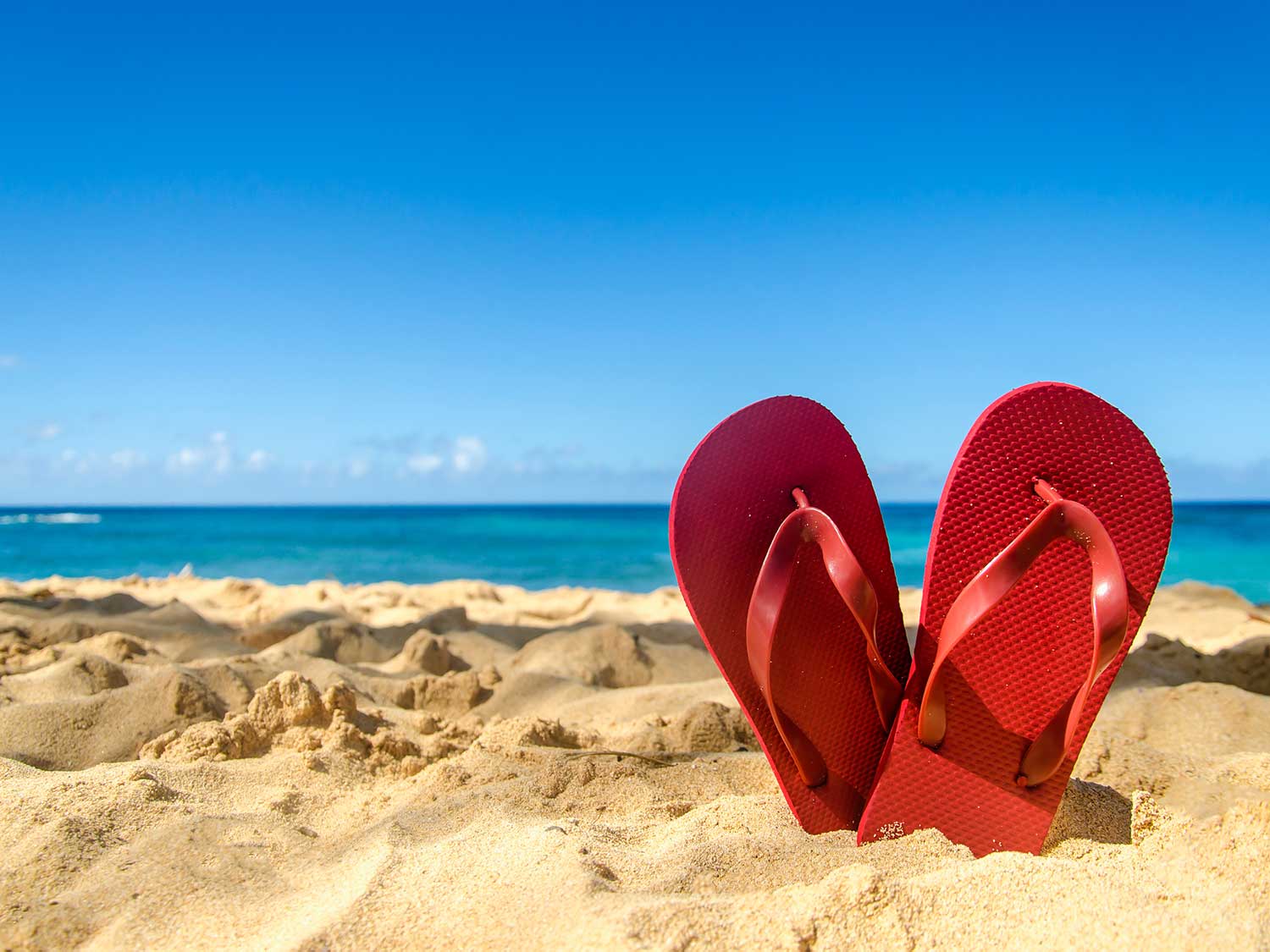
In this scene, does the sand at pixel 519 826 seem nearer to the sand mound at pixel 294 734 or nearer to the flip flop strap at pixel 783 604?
the sand mound at pixel 294 734

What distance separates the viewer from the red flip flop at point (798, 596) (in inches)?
76.9

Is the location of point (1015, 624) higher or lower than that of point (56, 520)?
higher

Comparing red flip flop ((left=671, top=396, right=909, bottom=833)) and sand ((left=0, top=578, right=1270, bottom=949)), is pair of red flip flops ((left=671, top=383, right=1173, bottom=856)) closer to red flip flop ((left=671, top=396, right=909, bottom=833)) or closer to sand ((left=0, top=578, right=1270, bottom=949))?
red flip flop ((left=671, top=396, right=909, bottom=833))

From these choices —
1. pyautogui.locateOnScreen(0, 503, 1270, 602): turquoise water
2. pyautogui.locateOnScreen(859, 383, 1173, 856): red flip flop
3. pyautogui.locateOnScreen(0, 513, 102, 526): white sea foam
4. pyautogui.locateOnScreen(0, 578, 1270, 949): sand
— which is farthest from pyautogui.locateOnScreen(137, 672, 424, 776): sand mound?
pyautogui.locateOnScreen(0, 513, 102, 526): white sea foam

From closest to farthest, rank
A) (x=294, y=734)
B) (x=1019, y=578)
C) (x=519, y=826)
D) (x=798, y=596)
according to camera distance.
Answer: (x=1019, y=578) < (x=519, y=826) < (x=798, y=596) < (x=294, y=734)

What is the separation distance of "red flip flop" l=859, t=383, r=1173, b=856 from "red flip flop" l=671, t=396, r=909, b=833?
0.37 ft

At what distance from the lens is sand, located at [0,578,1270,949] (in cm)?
134

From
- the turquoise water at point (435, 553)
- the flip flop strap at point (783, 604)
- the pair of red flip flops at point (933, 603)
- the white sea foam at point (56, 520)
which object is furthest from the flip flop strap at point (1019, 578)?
the white sea foam at point (56, 520)

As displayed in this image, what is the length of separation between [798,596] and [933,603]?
0.94 ft

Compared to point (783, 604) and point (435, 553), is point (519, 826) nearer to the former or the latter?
point (783, 604)

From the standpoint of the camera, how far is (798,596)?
1983 millimetres

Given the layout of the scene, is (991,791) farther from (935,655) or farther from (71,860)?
(71,860)

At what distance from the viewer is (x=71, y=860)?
1649 mm

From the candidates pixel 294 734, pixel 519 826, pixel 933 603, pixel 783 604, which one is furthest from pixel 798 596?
pixel 294 734
